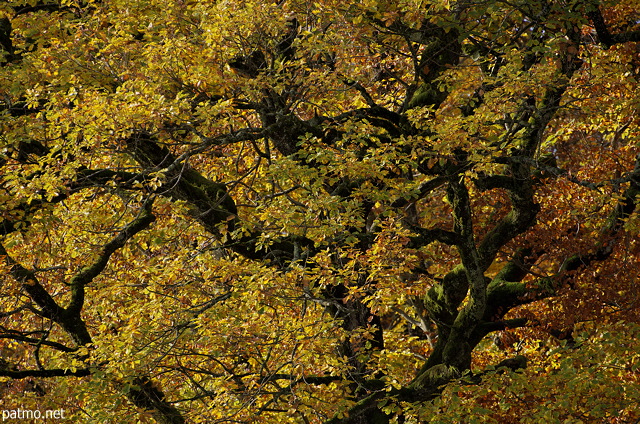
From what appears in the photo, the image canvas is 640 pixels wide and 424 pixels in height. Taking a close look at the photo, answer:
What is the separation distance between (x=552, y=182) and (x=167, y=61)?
6.80 m

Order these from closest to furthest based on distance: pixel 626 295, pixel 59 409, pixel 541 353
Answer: pixel 626 295
pixel 59 409
pixel 541 353

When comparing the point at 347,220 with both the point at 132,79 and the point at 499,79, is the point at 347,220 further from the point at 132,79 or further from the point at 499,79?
the point at 132,79

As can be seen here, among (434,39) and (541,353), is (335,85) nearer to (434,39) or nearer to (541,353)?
(434,39)

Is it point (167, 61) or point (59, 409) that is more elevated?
point (167, 61)

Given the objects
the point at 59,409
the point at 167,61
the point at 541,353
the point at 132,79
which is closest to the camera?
the point at 167,61

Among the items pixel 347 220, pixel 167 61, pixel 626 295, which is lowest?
pixel 626 295

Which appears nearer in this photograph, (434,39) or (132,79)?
(132,79)

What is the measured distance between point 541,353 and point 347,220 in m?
7.92

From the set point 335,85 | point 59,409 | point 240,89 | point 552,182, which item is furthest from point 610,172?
point 59,409

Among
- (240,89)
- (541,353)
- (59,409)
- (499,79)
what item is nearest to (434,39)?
(499,79)

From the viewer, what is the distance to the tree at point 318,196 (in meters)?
9.44

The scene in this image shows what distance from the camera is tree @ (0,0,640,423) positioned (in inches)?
372

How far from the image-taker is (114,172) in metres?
10.2

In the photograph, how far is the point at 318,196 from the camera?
10203mm
